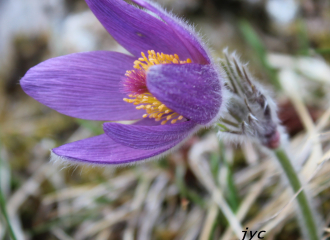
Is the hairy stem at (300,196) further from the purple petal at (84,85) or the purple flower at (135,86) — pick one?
the purple petal at (84,85)

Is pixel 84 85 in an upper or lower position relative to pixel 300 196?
upper

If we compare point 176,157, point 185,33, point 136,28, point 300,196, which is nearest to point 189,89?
point 185,33

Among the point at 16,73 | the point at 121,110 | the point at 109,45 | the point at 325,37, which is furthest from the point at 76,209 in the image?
the point at 325,37

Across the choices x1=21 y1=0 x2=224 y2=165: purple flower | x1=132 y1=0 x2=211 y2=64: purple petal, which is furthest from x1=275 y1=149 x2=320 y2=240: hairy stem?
x1=132 y1=0 x2=211 y2=64: purple petal

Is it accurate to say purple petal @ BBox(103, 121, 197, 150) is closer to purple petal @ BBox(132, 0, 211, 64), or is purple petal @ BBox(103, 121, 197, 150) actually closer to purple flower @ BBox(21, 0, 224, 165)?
purple flower @ BBox(21, 0, 224, 165)

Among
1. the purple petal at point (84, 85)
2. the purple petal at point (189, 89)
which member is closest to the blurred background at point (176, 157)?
the purple petal at point (189, 89)

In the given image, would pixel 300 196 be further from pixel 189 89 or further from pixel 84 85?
pixel 84 85
